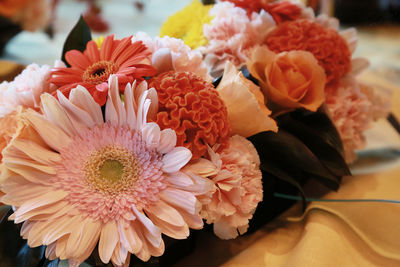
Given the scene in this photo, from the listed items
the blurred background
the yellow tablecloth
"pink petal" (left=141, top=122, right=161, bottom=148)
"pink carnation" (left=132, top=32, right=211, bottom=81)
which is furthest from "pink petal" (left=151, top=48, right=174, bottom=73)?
the blurred background

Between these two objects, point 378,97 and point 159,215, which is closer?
point 159,215

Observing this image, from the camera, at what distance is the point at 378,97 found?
637 millimetres

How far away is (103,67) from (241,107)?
15cm

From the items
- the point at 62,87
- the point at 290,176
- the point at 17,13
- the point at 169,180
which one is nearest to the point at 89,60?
the point at 62,87

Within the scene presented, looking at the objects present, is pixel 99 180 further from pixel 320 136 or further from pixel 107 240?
pixel 320 136

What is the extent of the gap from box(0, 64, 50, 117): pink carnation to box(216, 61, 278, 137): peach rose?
18 cm

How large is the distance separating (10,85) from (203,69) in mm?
208

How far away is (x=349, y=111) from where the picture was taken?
0.57 meters

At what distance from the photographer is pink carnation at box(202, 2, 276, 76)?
0.51 metres

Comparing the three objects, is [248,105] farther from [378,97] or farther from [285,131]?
[378,97]

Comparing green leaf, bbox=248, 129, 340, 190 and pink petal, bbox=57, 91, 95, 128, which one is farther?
green leaf, bbox=248, 129, 340, 190

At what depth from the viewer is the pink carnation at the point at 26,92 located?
37 cm

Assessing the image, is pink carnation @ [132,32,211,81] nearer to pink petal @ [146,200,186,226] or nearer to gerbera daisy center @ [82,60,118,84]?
gerbera daisy center @ [82,60,118,84]

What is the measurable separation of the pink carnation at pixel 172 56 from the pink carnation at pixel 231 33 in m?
0.11
